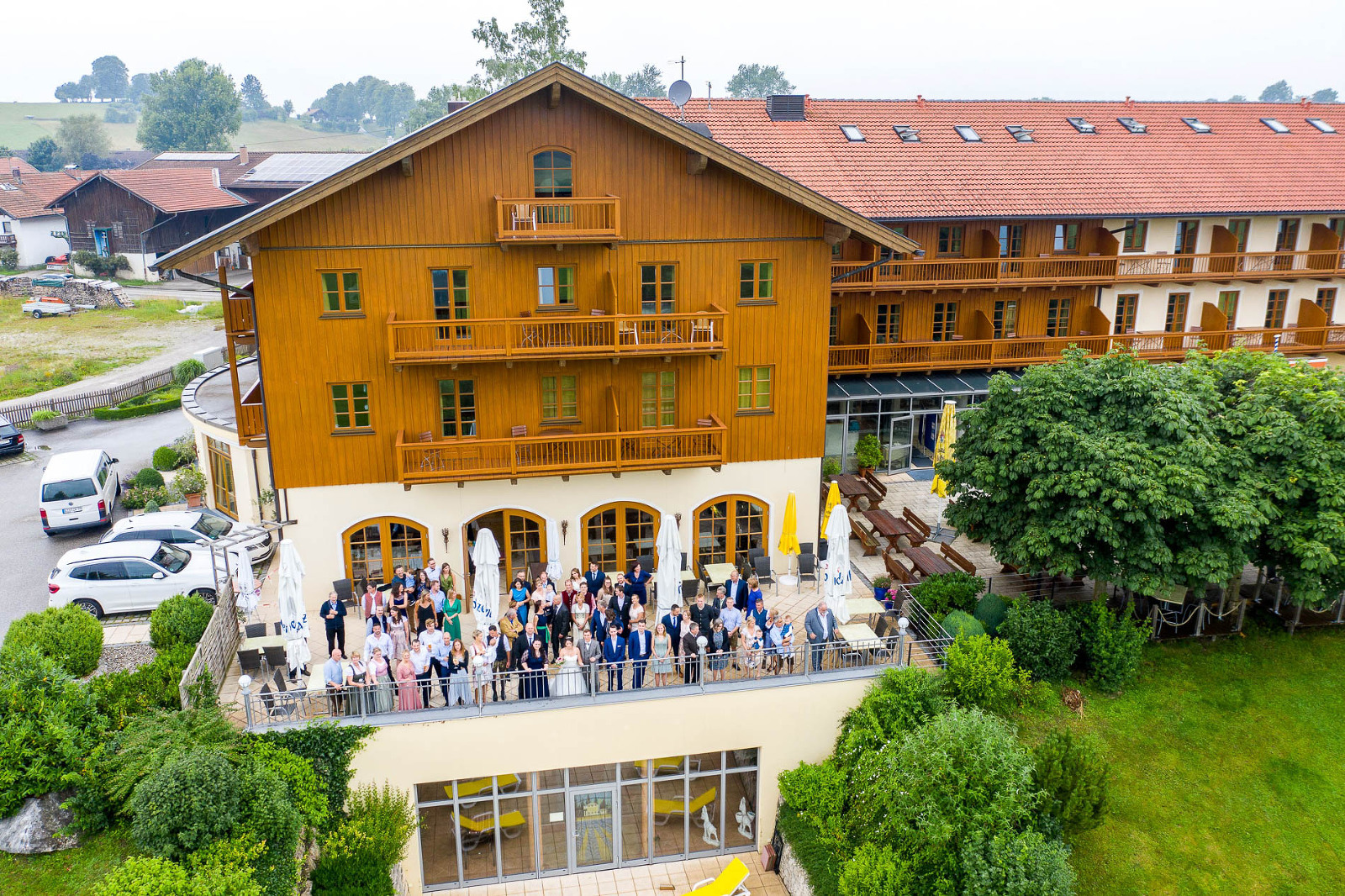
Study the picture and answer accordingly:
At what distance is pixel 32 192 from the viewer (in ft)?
228

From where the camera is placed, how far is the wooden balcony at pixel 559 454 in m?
20.5

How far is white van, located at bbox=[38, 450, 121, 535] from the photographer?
26312mm

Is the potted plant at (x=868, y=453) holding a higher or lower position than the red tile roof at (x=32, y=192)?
lower

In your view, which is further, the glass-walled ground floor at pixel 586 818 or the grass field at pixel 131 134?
the grass field at pixel 131 134

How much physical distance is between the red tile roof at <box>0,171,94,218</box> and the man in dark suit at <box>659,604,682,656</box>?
6383cm

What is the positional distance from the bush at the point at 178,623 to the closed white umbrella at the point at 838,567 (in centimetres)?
1263

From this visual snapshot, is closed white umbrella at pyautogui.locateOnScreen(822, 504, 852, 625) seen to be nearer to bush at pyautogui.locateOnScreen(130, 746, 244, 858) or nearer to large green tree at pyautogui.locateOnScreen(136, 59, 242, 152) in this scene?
bush at pyautogui.locateOnScreen(130, 746, 244, 858)

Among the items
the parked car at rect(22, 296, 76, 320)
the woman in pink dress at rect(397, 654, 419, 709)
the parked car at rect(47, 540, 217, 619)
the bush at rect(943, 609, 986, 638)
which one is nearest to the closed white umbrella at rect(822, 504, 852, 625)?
the bush at rect(943, 609, 986, 638)

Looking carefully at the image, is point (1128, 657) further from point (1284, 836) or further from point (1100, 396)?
point (1100, 396)

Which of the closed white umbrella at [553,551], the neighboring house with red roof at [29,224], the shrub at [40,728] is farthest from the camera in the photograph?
the neighboring house with red roof at [29,224]

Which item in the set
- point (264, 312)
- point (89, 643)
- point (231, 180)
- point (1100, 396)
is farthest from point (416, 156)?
point (231, 180)

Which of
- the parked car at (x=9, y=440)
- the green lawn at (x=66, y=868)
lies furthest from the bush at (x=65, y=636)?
the parked car at (x=9, y=440)

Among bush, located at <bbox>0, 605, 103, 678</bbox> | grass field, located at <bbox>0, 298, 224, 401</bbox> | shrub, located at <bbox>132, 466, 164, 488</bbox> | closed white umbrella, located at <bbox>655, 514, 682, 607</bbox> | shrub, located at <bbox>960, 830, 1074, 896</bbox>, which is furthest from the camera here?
grass field, located at <bbox>0, 298, 224, 401</bbox>

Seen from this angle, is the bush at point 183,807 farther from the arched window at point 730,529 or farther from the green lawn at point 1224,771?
the green lawn at point 1224,771
